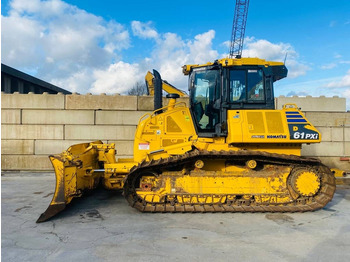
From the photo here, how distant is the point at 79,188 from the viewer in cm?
501

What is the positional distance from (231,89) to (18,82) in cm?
1478

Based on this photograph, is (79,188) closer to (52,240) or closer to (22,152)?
(52,240)

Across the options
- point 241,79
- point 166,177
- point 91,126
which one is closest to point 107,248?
point 166,177

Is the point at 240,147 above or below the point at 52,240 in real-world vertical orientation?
above

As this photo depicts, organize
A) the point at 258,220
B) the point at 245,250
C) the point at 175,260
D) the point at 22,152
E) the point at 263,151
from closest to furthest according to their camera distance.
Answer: the point at 175,260, the point at 245,250, the point at 258,220, the point at 263,151, the point at 22,152

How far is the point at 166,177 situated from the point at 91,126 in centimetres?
577

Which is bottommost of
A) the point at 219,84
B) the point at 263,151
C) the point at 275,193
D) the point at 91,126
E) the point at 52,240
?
the point at 52,240

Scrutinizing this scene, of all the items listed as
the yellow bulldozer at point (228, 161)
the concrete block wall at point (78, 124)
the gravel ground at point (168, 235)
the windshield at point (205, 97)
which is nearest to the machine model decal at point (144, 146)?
the yellow bulldozer at point (228, 161)

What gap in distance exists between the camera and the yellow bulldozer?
4.85 meters

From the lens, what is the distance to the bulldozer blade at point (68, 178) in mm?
4547

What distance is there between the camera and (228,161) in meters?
5.13

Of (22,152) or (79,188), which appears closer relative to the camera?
(79,188)

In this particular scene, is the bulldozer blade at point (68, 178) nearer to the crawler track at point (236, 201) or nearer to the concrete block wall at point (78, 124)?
the crawler track at point (236, 201)

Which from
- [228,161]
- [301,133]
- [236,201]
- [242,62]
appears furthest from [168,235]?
[242,62]
